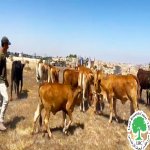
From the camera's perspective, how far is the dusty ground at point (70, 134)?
1073 cm

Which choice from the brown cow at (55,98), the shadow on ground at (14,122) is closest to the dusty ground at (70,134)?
the shadow on ground at (14,122)

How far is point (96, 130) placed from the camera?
12672 millimetres

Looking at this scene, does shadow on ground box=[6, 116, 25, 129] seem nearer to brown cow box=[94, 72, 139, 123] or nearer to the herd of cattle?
the herd of cattle

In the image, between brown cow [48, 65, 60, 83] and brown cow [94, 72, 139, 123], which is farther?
brown cow [48, 65, 60, 83]

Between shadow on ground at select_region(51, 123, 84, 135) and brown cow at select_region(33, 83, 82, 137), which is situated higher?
brown cow at select_region(33, 83, 82, 137)

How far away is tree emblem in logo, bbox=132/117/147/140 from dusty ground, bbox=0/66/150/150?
14.0ft

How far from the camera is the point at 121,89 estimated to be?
14609mm

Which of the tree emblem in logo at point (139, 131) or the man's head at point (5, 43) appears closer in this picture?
the tree emblem in logo at point (139, 131)

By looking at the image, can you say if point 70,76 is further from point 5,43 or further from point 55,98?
point 55,98

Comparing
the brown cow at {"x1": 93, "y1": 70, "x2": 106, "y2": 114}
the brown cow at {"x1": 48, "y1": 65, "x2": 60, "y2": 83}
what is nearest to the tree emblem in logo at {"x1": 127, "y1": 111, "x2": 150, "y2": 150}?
the brown cow at {"x1": 93, "y1": 70, "x2": 106, "y2": 114}

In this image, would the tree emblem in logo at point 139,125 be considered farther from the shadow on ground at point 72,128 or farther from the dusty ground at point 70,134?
the shadow on ground at point 72,128

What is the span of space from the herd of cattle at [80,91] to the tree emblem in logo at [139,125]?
5.13 m

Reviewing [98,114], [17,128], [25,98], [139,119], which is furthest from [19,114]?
[139,119]

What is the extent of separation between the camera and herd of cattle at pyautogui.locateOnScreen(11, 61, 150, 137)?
1145cm
